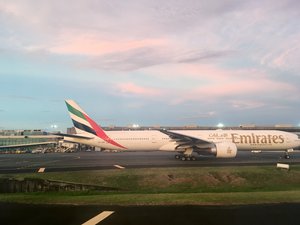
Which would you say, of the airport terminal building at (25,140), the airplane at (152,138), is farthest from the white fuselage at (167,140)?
the airport terminal building at (25,140)

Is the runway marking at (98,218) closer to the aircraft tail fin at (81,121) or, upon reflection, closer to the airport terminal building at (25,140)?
the aircraft tail fin at (81,121)

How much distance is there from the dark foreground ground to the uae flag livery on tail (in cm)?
3406

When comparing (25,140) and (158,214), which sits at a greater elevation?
(25,140)

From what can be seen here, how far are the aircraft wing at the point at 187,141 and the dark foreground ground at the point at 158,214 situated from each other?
30.1 meters

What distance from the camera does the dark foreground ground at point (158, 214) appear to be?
9688 millimetres

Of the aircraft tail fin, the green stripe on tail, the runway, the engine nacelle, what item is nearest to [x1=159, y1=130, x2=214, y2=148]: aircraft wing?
the engine nacelle

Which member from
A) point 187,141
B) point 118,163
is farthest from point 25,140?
point 187,141

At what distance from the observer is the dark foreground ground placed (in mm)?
9688

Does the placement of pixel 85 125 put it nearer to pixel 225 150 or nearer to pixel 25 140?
pixel 225 150

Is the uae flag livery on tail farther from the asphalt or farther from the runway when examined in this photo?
the asphalt

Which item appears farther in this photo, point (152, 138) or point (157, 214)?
point (152, 138)

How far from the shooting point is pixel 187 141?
43781mm

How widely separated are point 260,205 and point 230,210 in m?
1.68

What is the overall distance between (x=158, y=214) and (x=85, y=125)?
124ft
